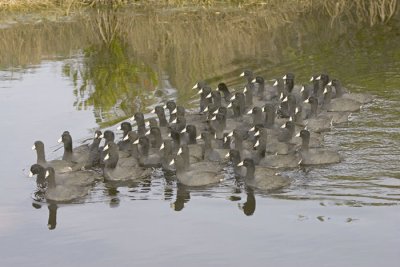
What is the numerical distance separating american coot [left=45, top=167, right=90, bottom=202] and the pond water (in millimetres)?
188

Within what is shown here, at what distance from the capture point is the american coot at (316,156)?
677 inches

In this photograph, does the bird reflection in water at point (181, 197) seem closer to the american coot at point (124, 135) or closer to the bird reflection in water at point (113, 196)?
the bird reflection in water at point (113, 196)

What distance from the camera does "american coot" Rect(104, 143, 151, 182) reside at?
17.2 meters

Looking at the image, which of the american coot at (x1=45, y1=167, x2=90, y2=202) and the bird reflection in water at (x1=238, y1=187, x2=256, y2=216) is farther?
the american coot at (x1=45, y1=167, x2=90, y2=202)

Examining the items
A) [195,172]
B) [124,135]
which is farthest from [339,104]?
[195,172]

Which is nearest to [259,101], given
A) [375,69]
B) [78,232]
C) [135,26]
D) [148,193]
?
[375,69]

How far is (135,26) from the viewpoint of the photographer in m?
31.7

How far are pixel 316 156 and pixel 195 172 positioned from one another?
86.8 inches

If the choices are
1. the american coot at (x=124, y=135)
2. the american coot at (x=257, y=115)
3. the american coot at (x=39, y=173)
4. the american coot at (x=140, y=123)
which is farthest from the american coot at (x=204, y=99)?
the american coot at (x=39, y=173)

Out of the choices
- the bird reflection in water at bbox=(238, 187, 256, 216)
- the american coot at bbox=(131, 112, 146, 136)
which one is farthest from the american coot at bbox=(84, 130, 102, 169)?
the bird reflection in water at bbox=(238, 187, 256, 216)

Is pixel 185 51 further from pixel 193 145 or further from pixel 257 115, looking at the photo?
pixel 193 145

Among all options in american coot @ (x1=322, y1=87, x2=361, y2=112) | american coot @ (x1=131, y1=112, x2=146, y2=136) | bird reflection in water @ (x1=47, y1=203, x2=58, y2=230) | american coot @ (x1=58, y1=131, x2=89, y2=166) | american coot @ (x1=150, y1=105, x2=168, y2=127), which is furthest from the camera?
american coot @ (x1=322, y1=87, x2=361, y2=112)

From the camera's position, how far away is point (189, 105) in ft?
72.0

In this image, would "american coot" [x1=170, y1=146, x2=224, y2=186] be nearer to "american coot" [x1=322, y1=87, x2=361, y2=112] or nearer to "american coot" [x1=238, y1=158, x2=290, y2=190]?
"american coot" [x1=238, y1=158, x2=290, y2=190]
